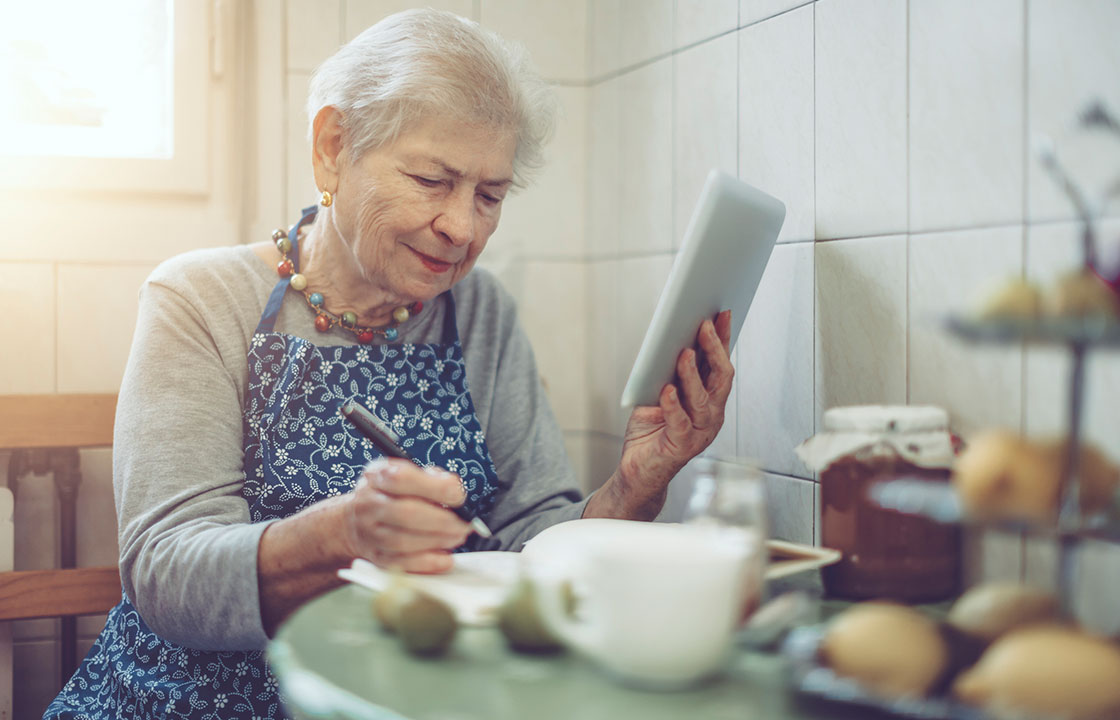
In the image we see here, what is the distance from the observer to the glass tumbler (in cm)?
67

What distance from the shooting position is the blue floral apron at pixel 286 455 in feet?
4.04

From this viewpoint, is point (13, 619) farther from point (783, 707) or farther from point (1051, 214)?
point (1051, 214)

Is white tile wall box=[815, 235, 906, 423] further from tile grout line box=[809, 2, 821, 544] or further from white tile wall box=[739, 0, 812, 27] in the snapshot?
white tile wall box=[739, 0, 812, 27]

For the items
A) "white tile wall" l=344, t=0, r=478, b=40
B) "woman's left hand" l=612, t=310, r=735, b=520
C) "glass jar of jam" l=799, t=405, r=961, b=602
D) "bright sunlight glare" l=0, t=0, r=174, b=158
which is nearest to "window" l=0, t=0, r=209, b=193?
"bright sunlight glare" l=0, t=0, r=174, b=158

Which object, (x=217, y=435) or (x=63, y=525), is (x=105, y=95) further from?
(x=217, y=435)

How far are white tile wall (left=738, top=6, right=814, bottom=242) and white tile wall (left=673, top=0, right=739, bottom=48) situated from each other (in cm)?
6

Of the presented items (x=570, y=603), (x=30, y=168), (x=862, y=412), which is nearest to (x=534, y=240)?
(x=30, y=168)

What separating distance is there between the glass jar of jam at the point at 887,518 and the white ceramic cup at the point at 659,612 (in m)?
0.27

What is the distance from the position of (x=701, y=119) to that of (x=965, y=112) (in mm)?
632

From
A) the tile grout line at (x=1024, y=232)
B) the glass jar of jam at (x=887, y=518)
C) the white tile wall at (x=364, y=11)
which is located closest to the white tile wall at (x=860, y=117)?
the tile grout line at (x=1024, y=232)

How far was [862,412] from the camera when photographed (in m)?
0.89

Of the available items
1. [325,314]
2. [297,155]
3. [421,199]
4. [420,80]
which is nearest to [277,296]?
[325,314]

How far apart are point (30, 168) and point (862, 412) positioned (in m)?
1.59

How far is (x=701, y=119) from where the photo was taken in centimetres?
162
